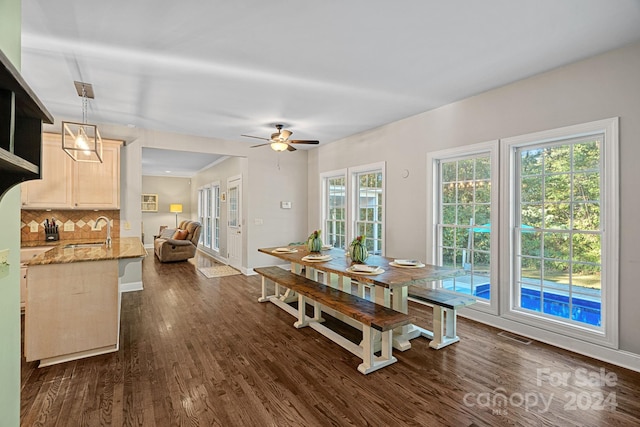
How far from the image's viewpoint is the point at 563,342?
3023mm

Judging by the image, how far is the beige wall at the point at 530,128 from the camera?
2.64 m

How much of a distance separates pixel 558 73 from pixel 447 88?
1.01 m

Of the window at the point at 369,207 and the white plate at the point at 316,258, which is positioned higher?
the window at the point at 369,207

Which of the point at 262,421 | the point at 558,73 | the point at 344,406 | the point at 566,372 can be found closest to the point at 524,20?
the point at 558,73

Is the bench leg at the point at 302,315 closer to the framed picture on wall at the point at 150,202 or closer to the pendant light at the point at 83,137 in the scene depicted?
the pendant light at the point at 83,137

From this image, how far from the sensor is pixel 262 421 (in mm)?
2006

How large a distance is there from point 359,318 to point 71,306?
2.54 meters

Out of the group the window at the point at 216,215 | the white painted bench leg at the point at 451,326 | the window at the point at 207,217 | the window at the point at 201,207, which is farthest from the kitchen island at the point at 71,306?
the window at the point at 201,207

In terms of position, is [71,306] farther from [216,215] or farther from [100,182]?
[216,215]

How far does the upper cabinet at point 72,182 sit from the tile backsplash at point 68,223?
0.36 metres

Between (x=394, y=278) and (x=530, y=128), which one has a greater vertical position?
(x=530, y=128)

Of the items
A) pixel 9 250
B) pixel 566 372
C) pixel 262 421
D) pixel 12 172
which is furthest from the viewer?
pixel 566 372

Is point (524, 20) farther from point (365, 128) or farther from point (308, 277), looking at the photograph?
point (308, 277)

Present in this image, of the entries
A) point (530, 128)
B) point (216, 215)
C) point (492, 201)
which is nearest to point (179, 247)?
point (216, 215)
